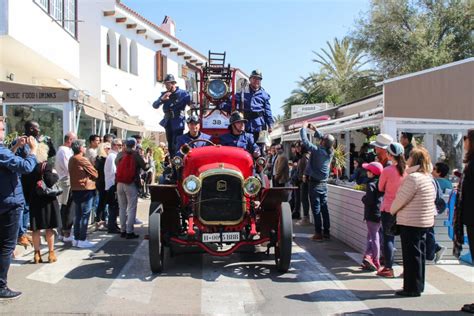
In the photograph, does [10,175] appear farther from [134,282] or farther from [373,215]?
[373,215]

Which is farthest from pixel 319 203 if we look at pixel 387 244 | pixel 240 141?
pixel 387 244

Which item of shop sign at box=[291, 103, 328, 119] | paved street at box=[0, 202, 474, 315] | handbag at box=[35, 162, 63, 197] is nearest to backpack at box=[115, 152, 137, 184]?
paved street at box=[0, 202, 474, 315]

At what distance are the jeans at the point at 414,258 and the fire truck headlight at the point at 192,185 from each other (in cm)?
256

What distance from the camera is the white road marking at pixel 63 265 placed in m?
6.51

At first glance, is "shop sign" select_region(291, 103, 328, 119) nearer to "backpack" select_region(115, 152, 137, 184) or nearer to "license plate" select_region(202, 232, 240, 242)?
"backpack" select_region(115, 152, 137, 184)

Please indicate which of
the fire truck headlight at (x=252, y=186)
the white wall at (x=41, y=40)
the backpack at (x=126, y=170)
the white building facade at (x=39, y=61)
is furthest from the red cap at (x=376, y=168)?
the white wall at (x=41, y=40)

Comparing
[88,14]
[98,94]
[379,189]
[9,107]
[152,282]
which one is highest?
[88,14]

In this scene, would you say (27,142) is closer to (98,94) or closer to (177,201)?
(177,201)

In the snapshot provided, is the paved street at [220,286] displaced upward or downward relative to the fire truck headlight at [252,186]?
downward

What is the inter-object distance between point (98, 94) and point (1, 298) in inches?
683

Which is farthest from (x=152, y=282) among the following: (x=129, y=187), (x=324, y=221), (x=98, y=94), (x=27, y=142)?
(x=98, y=94)

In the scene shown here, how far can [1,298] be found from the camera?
5520mm

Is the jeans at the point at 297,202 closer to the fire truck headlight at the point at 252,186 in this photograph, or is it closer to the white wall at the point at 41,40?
the fire truck headlight at the point at 252,186

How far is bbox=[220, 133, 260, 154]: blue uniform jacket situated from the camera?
7.95 meters
